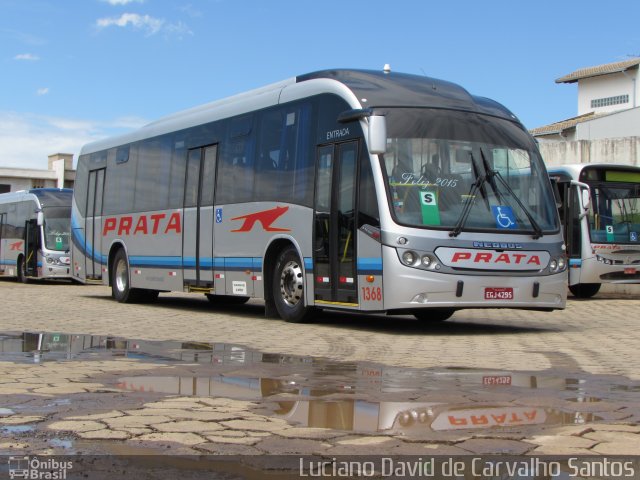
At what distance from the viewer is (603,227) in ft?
69.5

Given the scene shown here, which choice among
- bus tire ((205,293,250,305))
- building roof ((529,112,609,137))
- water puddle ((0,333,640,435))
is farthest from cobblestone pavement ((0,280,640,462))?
building roof ((529,112,609,137))

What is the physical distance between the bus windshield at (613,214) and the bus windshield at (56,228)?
17.9 m

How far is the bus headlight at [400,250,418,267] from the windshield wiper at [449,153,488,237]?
54cm

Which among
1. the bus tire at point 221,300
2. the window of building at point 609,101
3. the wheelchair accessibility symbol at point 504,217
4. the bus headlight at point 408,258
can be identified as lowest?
the bus tire at point 221,300

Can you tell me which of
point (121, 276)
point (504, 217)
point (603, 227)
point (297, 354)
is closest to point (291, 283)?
point (504, 217)

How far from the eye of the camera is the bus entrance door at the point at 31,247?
107 feet

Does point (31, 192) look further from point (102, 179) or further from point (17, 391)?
point (17, 391)

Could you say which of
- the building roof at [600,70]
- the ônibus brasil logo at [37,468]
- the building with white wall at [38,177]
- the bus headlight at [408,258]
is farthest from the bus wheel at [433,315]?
the building with white wall at [38,177]

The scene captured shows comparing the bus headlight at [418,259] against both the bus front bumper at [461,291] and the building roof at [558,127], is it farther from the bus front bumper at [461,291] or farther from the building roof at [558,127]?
the building roof at [558,127]

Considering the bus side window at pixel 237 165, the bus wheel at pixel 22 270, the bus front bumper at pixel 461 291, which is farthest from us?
the bus wheel at pixel 22 270

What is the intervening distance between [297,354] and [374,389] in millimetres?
2729

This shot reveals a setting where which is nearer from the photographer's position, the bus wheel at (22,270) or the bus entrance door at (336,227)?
the bus entrance door at (336,227)

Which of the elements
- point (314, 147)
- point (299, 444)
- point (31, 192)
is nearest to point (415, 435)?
point (299, 444)

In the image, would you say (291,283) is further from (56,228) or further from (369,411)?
(56,228)
